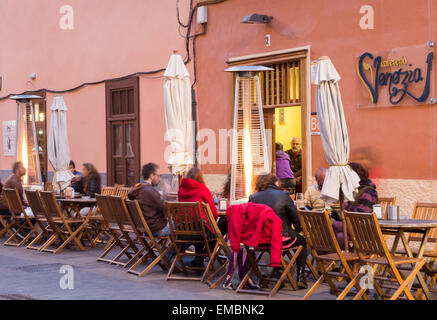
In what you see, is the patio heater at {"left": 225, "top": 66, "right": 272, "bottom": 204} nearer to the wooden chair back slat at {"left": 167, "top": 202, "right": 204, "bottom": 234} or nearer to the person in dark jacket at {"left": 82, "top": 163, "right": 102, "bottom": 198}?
the wooden chair back slat at {"left": 167, "top": 202, "right": 204, "bottom": 234}

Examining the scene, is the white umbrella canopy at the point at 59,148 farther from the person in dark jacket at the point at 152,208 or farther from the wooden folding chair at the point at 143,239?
the wooden folding chair at the point at 143,239

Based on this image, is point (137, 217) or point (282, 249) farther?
point (137, 217)

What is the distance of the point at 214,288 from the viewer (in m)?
8.60

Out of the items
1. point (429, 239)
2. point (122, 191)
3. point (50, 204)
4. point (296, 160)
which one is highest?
point (296, 160)

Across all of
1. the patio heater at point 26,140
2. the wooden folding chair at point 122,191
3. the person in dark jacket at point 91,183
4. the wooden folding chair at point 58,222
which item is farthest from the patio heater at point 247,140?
the patio heater at point 26,140

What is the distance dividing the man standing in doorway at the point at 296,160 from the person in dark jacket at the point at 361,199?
4208 millimetres

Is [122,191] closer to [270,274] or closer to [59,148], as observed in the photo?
[59,148]

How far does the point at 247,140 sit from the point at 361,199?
2.84 meters

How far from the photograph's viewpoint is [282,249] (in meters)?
8.13

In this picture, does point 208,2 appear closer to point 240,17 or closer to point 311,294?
point 240,17

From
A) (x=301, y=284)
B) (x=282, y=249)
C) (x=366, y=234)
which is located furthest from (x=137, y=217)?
(x=366, y=234)

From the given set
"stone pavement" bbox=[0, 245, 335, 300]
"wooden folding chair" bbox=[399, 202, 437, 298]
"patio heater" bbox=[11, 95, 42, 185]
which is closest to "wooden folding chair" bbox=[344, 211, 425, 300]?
"wooden folding chair" bbox=[399, 202, 437, 298]
